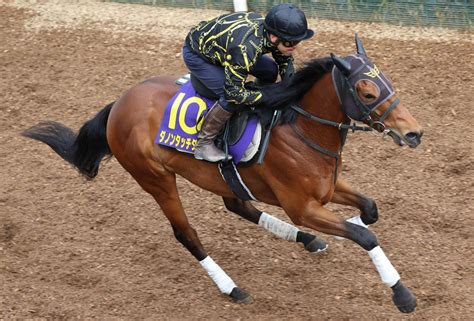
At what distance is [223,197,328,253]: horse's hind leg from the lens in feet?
20.8

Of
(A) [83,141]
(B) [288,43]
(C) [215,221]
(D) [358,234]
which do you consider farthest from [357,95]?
→ (A) [83,141]

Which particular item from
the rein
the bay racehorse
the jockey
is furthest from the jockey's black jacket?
the rein

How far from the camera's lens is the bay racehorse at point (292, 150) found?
195 inches

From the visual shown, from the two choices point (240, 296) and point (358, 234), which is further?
point (240, 296)

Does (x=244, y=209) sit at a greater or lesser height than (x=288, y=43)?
lesser

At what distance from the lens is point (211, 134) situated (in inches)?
219

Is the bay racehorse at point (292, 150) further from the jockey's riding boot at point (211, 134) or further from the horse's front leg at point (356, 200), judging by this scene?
the jockey's riding boot at point (211, 134)

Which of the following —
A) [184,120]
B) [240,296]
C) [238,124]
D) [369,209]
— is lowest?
[240,296]

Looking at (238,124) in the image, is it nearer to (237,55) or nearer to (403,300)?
(237,55)

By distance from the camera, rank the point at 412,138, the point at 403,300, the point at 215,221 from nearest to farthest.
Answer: the point at 412,138, the point at 403,300, the point at 215,221

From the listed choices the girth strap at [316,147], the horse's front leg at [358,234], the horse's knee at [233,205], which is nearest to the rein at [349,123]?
the girth strap at [316,147]

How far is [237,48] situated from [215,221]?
2292 millimetres

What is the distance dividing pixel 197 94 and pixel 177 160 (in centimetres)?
54

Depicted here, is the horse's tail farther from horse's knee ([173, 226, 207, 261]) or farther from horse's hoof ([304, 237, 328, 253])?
horse's hoof ([304, 237, 328, 253])
